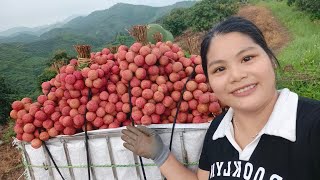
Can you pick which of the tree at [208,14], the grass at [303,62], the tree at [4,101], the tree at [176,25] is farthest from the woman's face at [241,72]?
the tree at [176,25]

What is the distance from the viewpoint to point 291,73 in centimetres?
581

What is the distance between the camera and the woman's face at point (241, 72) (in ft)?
4.47

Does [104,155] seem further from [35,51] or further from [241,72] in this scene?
[35,51]

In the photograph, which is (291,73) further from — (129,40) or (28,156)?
(129,40)

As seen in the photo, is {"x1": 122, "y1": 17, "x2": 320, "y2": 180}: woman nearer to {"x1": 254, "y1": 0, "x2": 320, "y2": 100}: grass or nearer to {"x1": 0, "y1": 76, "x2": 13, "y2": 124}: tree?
{"x1": 254, "y1": 0, "x2": 320, "y2": 100}: grass

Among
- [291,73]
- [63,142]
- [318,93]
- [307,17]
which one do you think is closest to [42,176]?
[63,142]

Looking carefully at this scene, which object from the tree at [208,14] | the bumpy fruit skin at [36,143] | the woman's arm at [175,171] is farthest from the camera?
the tree at [208,14]

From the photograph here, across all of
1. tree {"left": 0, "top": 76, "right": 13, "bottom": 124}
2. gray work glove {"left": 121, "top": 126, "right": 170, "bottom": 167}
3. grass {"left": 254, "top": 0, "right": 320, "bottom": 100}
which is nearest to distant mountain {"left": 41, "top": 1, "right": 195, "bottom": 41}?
grass {"left": 254, "top": 0, "right": 320, "bottom": 100}

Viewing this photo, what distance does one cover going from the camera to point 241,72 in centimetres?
136

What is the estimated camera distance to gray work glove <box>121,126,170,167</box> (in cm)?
188

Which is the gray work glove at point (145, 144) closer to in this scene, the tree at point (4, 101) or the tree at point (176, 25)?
the tree at point (4, 101)

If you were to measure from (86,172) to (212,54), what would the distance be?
121cm

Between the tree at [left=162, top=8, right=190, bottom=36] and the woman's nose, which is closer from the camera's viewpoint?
the woman's nose

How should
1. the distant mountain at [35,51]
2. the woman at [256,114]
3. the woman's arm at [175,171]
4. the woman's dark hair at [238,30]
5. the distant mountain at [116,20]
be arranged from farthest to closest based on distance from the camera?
the distant mountain at [116,20] → the distant mountain at [35,51] → the woman's arm at [175,171] → the woman's dark hair at [238,30] → the woman at [256,114]
